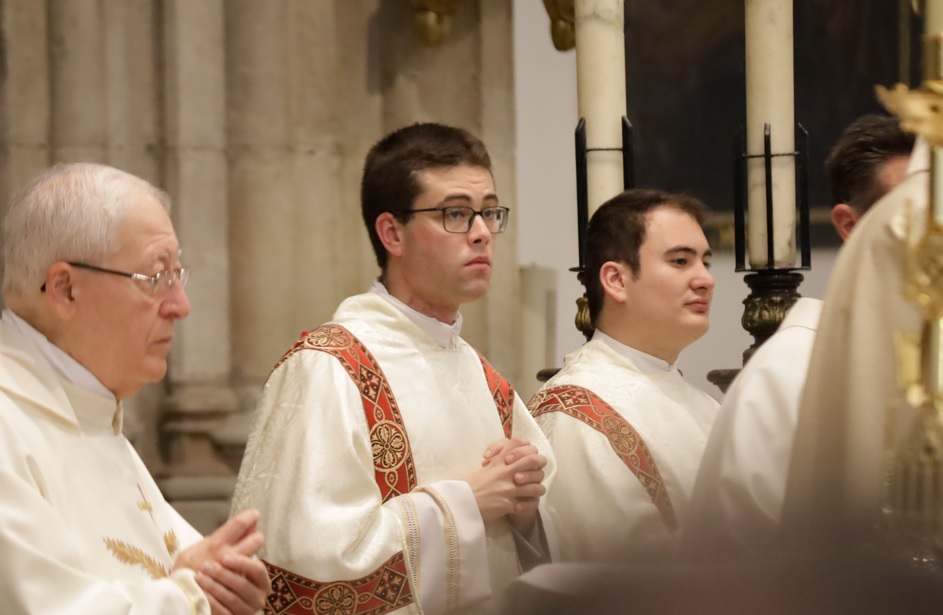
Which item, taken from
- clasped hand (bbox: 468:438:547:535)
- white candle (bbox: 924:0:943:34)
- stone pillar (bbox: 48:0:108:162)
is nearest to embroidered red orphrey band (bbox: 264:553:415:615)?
clasped hand (bbox: 468:438:547:535)

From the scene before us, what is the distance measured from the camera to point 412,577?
287cm

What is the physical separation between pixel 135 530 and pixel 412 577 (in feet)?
2.45

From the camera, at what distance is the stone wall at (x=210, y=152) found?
16.7 ft

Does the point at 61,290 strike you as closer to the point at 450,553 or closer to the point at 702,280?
the point at 450,553

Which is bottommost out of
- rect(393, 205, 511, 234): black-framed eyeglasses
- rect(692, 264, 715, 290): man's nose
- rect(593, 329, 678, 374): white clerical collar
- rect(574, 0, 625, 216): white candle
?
rect(593, 329, 678, 374): white clerical collar

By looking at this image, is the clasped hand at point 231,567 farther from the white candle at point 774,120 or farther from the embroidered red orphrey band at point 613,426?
the white candle at point 774,120

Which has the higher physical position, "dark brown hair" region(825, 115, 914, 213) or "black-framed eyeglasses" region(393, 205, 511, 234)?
"dark brown hair" region(825, 115, 914, 213)

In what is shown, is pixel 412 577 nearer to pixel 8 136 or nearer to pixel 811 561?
pixel 811 561

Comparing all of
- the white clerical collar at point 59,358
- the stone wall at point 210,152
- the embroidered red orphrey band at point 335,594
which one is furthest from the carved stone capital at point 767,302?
the white clerical collar at point 59,358

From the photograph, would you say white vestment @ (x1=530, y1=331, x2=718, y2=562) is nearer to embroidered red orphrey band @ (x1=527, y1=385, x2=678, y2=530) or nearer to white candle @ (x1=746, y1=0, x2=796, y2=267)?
embroidered red orphrey band @ (x1=527, y1=385, x2=678, y2=530)

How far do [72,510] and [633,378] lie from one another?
1902mm

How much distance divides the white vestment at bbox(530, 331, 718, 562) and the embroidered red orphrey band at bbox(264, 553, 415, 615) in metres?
0.50

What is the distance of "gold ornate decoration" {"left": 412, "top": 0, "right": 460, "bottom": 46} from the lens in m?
5.50

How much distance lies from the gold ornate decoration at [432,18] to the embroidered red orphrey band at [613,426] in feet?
7.90
